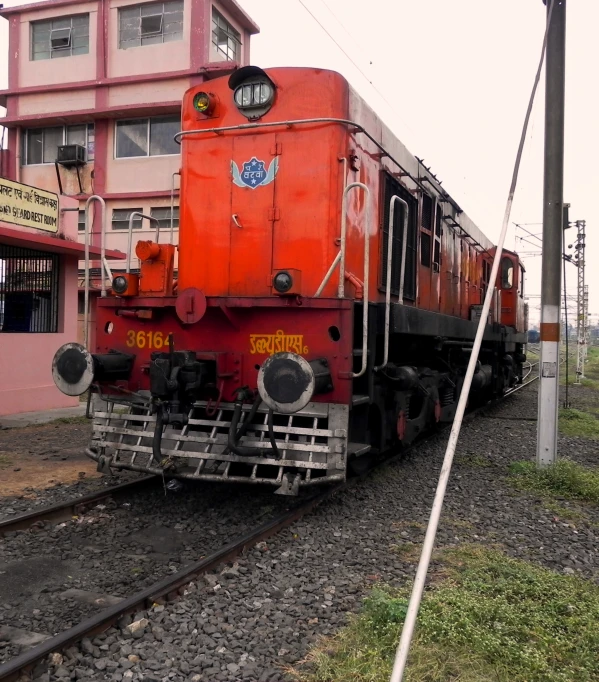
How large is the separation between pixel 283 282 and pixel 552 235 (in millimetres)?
3679

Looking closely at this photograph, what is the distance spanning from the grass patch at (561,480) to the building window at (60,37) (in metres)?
20.4

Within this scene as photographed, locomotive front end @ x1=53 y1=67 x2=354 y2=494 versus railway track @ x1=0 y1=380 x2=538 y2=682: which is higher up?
locomotive front end @ x1=53 y1=67 x2=354 y2=494

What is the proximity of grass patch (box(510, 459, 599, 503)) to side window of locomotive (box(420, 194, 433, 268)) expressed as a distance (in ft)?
8.90

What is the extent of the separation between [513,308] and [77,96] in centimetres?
1581

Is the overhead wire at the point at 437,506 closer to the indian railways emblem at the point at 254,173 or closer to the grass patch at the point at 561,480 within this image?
the indian railways emblem at the point at 254,173

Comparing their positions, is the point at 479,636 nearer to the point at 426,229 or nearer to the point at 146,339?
the point at 146,339

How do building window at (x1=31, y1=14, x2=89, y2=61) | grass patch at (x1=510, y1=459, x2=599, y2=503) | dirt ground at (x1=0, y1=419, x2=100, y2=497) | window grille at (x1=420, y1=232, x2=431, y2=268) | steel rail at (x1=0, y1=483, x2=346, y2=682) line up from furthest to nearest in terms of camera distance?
1. building window at (x1=31, y1=14, x2=89, y2=61)
2. window grille at (x1=420, y1=232, x2=431, y2=268)
3. dirt ground at (x1=0, y1=419, x2=100, y2=497)
4. grass patch at (x1=510, y1=459, x2=599, y2=503)
5. steel rail at (x1=0, y1=483, x2=346, y2=682)

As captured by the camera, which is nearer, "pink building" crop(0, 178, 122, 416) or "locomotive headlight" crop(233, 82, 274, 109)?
"locomotive headlight" crop(233, 82, 274, 109)

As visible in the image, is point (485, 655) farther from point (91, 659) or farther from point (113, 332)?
point (113, 332)

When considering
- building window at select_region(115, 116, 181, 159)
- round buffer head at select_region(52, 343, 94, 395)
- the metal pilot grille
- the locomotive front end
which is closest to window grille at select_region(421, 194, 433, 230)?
the locomotive front end

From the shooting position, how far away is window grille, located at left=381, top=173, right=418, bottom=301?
6.64 m

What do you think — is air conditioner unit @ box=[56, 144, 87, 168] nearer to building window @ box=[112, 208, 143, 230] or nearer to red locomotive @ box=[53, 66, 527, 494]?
building window @ box=[112, 208, 143, 230]

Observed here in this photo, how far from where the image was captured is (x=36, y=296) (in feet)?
40.9

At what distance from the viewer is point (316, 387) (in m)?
4.96
